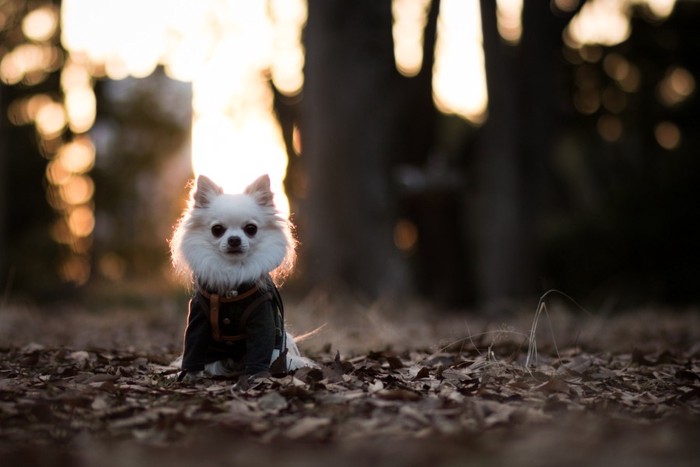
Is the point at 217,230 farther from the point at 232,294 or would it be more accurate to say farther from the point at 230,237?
the point at 232,294

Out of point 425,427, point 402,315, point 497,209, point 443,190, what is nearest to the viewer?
point 425,427

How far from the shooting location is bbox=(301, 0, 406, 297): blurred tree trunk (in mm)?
10398

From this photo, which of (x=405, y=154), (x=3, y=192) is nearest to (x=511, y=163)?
(x=405, y=154)

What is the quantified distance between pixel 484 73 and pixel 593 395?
839cm

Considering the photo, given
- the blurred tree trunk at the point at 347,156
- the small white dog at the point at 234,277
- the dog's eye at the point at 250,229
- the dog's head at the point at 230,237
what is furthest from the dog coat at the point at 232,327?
the blurred tree trunk at the point at 347,156

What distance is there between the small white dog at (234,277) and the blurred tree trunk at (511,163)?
701cm

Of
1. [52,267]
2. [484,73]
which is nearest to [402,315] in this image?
[484,73]

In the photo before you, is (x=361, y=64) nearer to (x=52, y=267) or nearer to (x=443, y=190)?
(x=443, y=190)

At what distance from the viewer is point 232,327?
4.52 m

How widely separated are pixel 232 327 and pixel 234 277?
0.30 metres

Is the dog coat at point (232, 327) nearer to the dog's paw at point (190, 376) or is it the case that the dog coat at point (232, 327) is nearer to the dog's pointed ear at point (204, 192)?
the dog's paw at point (190, 376)

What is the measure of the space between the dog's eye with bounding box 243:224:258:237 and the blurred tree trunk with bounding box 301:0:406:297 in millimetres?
5579

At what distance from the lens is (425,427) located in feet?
10.8

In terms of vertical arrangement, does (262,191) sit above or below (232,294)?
above
